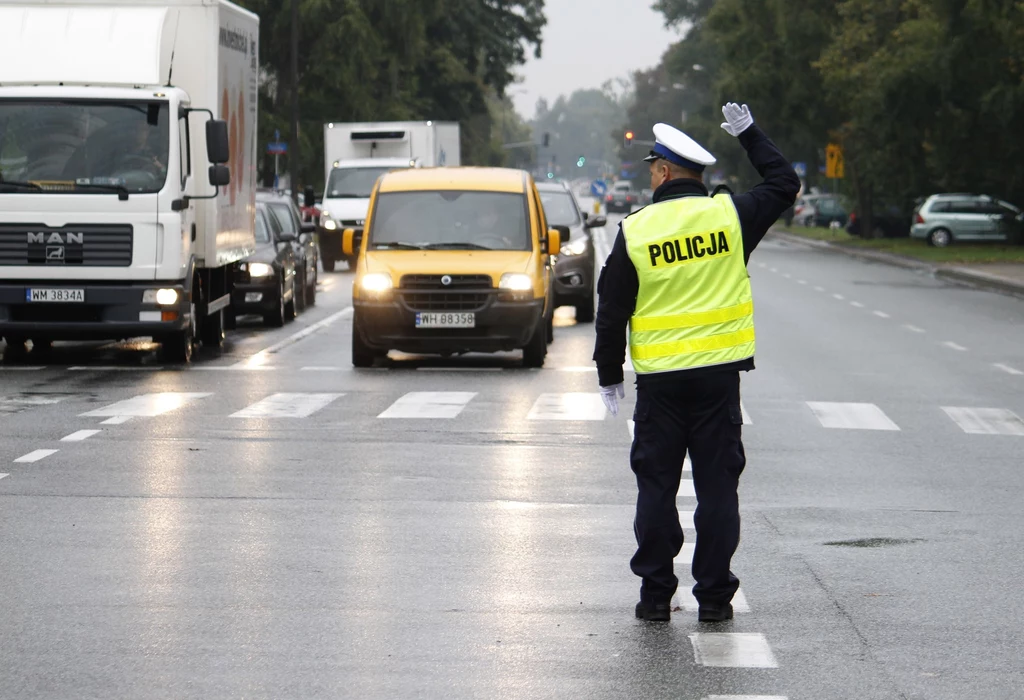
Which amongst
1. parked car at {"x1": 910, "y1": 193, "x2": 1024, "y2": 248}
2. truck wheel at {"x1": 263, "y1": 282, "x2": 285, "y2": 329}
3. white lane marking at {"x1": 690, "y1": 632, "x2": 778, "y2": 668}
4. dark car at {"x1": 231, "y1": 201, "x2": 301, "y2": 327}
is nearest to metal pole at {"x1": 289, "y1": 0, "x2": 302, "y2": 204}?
parked car at {"x1": 910, "y1": 193, "x2": 1024, "y2": 248}

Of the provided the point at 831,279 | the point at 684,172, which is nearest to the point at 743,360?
the point at 684,172

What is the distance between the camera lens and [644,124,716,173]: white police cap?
710cm

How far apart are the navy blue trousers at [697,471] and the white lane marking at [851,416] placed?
6818 mm

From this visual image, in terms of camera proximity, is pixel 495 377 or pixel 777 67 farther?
pixel 777 67

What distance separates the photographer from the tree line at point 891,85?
4869 centimetres

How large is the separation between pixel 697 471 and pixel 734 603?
21.4 inches

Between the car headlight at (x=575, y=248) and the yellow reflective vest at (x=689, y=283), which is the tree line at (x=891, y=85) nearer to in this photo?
the car headlight at (x=575, y=248)

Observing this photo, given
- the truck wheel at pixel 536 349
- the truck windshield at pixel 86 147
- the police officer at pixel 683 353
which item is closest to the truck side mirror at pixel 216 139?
the truck windshield at pixel 86 147

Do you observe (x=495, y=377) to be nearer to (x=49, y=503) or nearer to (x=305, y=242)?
(x=49, y=503)

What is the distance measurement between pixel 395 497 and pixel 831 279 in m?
31.0

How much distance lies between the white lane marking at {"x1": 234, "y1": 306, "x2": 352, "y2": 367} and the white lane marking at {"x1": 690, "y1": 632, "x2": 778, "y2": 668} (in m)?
12.6

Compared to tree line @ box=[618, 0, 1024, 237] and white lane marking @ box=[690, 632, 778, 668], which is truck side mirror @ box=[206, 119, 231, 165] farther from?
tree line @ box=[618, 0, 1024, 237]

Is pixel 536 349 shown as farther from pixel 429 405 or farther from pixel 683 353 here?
pixel 683 353

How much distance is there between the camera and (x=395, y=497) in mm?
10070
